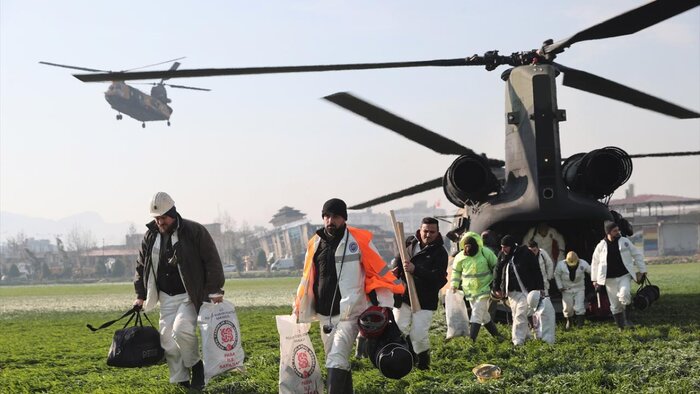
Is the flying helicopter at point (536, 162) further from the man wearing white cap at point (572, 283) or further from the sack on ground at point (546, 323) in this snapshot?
the sack on ground at point (546, 323)

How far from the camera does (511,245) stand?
1223cm

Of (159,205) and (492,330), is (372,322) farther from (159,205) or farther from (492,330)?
(492,330)

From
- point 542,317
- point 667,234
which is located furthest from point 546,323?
point 667,234

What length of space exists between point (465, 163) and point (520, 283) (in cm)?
296

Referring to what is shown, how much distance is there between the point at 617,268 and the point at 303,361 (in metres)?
7.27

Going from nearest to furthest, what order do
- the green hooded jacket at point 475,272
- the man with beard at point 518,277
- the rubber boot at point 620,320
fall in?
the man with beard at point 518,277 → the green hooded jacket at point 475,272 → the rubber boot at point 620,320

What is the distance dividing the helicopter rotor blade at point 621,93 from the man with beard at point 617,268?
1.89m

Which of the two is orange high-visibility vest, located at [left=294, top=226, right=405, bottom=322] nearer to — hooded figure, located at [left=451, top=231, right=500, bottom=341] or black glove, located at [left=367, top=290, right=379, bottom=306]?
black glove, located at [left=367, top=290, right=379, bottom=306]

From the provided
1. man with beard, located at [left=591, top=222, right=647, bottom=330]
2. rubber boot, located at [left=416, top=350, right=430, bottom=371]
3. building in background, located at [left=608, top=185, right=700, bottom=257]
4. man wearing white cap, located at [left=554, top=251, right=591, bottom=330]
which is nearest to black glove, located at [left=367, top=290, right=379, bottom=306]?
rubber boot, located at [left=416, top=350, right=430, bottom=371]

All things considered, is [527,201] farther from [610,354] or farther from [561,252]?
[610,354]

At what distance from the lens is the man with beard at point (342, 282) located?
7.18 metres

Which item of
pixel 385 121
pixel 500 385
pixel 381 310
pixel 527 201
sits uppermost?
pixel 385 121

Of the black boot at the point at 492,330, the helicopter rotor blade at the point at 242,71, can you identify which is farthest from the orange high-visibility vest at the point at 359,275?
the black boot at the point at 492,330

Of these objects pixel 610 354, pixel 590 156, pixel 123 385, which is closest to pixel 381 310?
pixel 123 385
